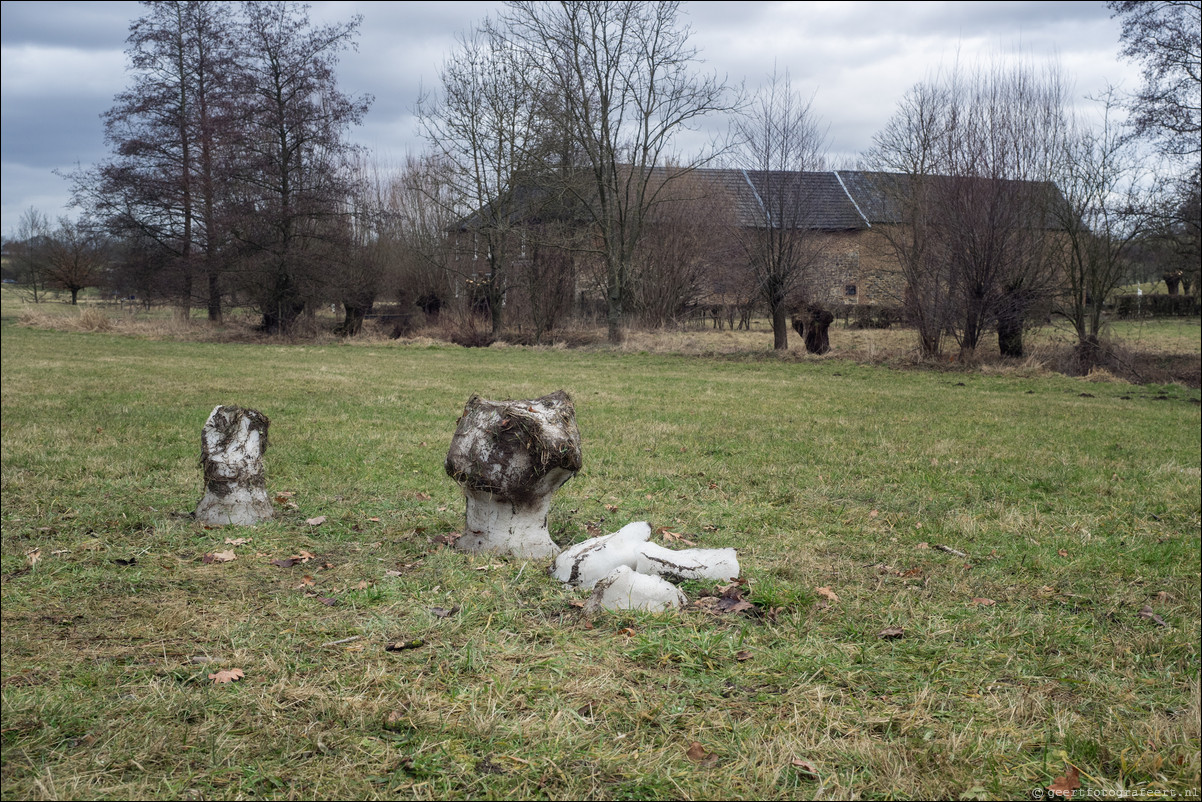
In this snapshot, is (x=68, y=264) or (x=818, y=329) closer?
(x=818, y=329)

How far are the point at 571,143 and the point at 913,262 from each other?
1202 centimetres

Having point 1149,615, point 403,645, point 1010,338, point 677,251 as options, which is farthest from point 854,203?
point 403,645

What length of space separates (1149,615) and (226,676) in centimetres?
423

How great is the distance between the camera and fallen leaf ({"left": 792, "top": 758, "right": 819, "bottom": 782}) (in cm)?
245

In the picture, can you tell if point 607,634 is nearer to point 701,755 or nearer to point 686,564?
point 686,564

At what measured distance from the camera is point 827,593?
4.03 m

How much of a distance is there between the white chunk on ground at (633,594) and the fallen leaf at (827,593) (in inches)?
28.2

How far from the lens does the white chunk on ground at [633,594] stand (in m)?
3.73

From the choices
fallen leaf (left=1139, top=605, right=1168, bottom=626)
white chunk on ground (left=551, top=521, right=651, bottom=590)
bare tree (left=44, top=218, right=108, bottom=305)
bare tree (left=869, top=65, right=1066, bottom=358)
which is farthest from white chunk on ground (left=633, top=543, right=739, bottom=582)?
bare tree (left=44, top=218, right=108, bottom=305)

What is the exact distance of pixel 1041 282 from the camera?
755 inches

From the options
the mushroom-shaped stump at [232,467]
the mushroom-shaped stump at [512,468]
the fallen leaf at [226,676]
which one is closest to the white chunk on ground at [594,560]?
the mushroom-shaped stump at [512,468]

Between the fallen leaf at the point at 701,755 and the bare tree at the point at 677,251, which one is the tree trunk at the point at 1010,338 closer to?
the bare tree at the point at 677,251

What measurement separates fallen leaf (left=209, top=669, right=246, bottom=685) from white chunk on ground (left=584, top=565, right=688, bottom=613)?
1465 millimetres

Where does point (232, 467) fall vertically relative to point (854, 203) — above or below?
below
